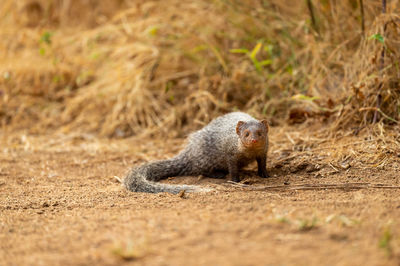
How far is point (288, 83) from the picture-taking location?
552cm

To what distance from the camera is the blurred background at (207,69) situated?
14.8ft

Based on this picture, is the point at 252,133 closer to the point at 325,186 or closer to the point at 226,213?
the point at 325,186

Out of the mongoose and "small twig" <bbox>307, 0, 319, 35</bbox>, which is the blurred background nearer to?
"small twig" <bbox>307, 0, 319, 35</bbox>

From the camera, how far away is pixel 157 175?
13.3 feet

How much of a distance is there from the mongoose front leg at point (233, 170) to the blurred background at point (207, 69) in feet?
3.25

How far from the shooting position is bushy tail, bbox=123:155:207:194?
3.37 meters

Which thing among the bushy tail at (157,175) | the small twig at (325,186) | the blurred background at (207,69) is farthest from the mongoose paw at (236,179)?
the blurred background at (207,69)

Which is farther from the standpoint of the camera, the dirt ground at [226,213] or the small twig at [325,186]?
the small twig at [325,186]

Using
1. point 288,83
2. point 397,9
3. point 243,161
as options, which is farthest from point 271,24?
point 243,161

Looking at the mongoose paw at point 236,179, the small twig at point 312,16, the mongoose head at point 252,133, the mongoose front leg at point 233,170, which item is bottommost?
the mongoose paw at point 236,179

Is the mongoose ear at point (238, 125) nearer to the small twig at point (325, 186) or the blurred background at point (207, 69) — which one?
the small twig at point (325, 186)

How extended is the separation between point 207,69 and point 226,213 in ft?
12.9

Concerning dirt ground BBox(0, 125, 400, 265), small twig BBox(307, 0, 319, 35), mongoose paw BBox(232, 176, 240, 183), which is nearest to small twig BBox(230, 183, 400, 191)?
dirt ground BBox(0, 125, 400, 265)

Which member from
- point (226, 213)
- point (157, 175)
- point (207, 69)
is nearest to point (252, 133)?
point (157, 175)
